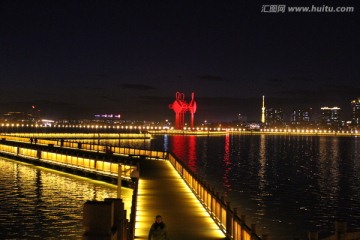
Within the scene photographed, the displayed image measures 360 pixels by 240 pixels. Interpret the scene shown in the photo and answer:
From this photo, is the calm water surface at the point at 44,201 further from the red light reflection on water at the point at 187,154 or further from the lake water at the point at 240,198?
the red light reflection on water at the point at 187,154

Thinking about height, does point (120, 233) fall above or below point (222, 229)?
above

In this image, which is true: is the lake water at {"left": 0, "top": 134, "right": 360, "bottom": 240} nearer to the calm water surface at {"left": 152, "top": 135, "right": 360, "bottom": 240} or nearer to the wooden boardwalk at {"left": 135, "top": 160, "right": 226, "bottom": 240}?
the calm water surface at {"left": 152, "top": 135, "right": 360, "bottom": 240}

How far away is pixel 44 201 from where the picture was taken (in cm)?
4181

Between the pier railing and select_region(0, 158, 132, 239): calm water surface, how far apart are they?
8050 millimetres

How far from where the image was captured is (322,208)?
42.7 meters

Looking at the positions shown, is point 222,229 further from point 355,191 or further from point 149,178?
point 355,191

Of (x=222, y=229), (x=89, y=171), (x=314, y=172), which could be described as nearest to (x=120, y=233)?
(x=222, y=229)

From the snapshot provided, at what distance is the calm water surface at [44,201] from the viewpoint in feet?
104

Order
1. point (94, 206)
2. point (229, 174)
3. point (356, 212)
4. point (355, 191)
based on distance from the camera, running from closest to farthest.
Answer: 1. point (94, 206)
2. point (356, 212)
3. point (355, 191)
4. point (229, 174)

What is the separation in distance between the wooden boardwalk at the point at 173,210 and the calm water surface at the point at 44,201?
4378 mm

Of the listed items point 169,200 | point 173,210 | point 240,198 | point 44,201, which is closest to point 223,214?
point 173,210

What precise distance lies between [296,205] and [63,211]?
2036cm

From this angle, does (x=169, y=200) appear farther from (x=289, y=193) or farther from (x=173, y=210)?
(x=289, y=193)

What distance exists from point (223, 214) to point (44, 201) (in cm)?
2549
